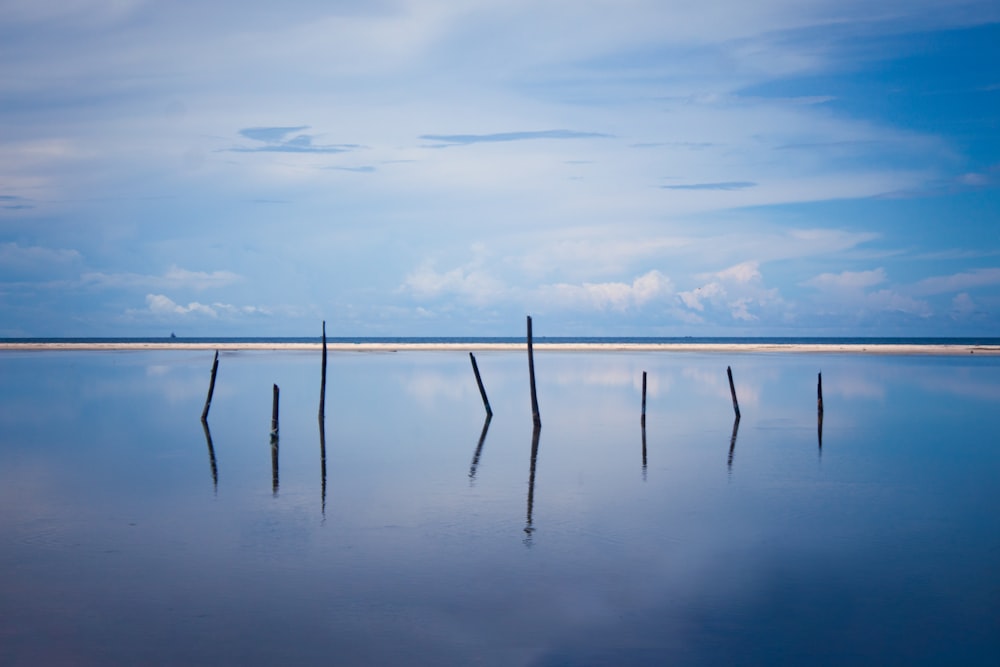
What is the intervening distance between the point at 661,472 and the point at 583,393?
20489 millimetres

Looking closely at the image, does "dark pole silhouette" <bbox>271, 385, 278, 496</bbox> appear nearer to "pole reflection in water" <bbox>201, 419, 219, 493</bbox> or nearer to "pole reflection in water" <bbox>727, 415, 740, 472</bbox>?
"pole reflection in water" <bbox>201, 419, 219, 493</bbox>

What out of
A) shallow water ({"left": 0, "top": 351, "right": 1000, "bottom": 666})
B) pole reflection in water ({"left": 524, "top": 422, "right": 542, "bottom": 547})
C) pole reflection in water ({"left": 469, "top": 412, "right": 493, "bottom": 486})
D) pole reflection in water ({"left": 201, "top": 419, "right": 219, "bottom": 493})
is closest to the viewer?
shallow water ({"left": 0, "top": 351, "right": 1000, "bottom": 666})

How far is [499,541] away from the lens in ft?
44.8

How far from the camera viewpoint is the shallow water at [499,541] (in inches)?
375

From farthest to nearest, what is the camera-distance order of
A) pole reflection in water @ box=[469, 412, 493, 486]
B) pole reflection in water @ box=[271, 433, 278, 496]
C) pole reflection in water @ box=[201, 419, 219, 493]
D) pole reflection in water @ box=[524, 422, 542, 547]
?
pole reflection in water @ box=[469, 412, 493, 486] → pole reflection in water @ box=[201, 419, 219, 493] → pole reflection in water @ box=[271, 433, 278, 496] → pole reflection in water @ box=[524, 422, 542, 547]

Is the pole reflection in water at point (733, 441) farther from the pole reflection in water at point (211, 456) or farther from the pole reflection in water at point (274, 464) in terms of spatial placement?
the pole reflection in water at point (211, 456)

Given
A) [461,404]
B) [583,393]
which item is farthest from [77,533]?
[583,393]

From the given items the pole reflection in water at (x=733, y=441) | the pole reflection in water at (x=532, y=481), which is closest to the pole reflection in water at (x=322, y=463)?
the pole reflection in water at (x=532, y=481)

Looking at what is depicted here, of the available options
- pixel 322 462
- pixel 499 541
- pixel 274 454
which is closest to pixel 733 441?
pixel 322 462

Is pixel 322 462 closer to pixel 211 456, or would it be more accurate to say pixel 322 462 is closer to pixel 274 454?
pixel 274 454

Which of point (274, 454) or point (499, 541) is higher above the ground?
point (274, 454)

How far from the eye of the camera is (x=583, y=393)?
4075 centimetres

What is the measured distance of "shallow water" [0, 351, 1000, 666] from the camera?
9531 millimetres

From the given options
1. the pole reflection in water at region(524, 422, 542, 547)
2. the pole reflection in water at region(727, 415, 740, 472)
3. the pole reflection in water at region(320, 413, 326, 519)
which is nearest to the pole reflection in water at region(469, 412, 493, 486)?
the pole reflection in water at region(524, 422, 542, 547)
